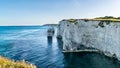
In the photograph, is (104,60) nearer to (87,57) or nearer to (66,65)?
(87,57)

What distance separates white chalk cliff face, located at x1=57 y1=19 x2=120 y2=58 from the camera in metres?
50.3

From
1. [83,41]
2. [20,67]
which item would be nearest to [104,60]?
[83,41]

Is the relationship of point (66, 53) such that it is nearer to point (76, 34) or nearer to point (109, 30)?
point (76, 34)

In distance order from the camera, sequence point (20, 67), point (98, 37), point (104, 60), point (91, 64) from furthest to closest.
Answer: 1. point (98, 37)
2. point (104, 60)
3. point (91, 64)
4. point (20, 67)

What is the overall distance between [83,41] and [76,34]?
2.98m

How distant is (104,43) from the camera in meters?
52.2

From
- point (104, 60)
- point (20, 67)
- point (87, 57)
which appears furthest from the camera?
point (87, 57)

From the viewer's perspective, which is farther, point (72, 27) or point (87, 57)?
point (72, 27)

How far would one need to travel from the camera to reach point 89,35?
59.8 metres

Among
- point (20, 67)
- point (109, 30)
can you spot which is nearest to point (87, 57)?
point (109, 30)

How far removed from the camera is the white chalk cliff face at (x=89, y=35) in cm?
5028

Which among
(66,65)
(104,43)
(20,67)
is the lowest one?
(66,65)

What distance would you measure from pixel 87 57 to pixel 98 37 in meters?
8.36

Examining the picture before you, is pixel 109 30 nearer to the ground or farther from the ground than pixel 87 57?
farther from the ground
